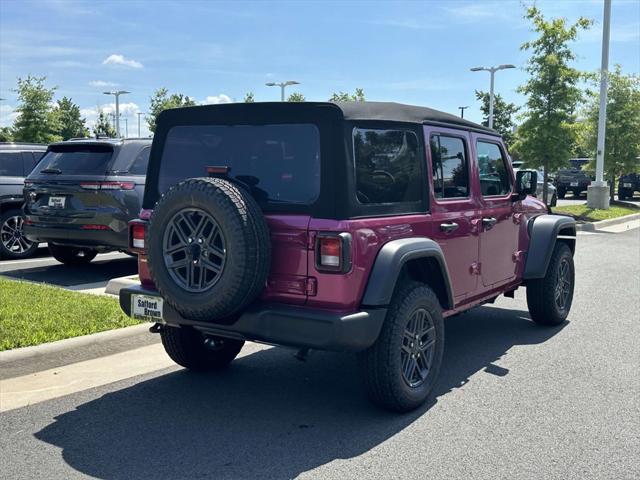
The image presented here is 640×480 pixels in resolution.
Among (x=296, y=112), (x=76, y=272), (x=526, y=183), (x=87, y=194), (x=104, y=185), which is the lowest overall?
(x=76, y=272)

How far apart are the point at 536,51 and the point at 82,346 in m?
18.7

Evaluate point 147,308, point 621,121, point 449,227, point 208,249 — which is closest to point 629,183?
point 621,121

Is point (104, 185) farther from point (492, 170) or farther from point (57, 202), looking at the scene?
point (492, 170)

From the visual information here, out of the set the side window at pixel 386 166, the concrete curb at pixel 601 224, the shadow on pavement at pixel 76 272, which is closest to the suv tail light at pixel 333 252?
the side window at pixel 386 166

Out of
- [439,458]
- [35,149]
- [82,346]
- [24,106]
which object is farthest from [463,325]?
[24,106]

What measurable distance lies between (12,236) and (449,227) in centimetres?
800

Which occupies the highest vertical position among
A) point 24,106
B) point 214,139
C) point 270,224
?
point 24,106

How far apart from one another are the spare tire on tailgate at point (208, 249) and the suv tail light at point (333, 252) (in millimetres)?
306

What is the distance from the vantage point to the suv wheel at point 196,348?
4934 mm

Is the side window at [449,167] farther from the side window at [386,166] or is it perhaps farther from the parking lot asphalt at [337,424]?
the parking lot asphalt at [337,424]

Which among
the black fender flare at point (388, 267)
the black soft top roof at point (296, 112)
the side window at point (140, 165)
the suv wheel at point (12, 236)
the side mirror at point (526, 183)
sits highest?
the black soft top roof at point (296, 112)

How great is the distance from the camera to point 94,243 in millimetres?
8492

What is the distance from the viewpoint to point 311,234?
386cm

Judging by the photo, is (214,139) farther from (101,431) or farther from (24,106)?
(24,106)
